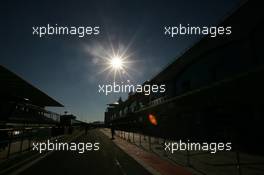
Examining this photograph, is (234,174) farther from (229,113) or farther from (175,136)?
(175,136)

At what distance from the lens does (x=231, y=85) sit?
12.4 meters

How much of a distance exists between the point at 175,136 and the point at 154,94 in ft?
57.5

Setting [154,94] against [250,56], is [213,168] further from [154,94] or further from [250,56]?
[154,94]

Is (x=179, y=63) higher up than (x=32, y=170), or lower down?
higher up

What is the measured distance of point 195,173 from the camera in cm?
879

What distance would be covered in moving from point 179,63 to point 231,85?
21.3m

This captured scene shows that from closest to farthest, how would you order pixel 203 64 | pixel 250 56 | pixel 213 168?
pixel 213 168, pixel 250 56, pixel 203 64

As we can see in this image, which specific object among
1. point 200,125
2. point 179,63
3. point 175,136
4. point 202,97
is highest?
point 179,63

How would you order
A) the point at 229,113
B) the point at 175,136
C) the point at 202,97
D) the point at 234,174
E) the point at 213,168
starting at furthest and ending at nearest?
1. the point at 175,136
2. the point at 229,113
3. the point at 202,97
4. the point at 213,168
5. the point at 234,174

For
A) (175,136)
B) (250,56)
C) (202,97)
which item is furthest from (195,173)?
(175,136)

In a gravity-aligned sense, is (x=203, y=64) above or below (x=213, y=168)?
above

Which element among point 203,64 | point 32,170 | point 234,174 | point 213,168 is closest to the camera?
point 234,174

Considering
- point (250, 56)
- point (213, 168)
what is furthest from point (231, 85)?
point (250, 56)

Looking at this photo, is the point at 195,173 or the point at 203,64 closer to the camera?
the point at 195,173
